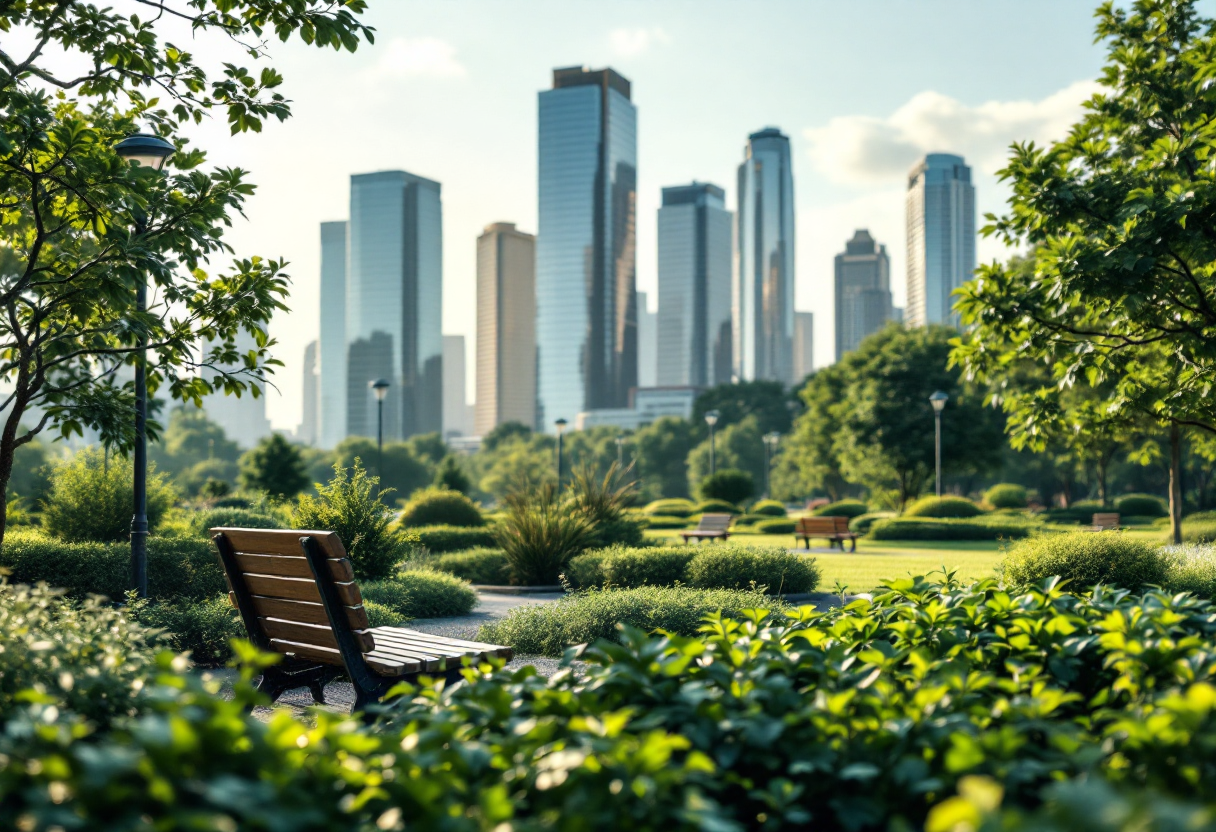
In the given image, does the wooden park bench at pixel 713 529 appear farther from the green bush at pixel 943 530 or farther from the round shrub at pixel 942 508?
the round shrub at pixel 942 508

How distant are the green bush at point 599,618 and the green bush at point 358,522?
3.31m

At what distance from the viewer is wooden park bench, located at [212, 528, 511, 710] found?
14.4 feet

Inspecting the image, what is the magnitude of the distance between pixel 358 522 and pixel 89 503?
12.7 feet

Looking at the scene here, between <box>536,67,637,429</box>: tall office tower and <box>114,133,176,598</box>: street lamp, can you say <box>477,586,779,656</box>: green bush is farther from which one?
<box>536,67,637,429</box>: tall office tower

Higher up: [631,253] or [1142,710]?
[631,253]

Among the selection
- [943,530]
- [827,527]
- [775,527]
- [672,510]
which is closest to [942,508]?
[943,530]

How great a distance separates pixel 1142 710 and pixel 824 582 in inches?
440

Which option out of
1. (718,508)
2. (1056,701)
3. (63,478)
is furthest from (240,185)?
(718,508)

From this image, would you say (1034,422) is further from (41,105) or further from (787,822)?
(41,105)

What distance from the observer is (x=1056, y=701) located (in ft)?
7.59

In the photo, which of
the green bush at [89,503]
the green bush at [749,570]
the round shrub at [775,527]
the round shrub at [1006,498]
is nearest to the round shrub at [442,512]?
the green bush at [89,503]

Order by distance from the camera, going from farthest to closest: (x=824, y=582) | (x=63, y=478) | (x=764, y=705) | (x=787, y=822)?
1. (x=824, y=582)
2. (x=63, y=478)
3. (x=764, y=705)
4. (x=787, y=822)

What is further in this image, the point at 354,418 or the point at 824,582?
the point at 354,418

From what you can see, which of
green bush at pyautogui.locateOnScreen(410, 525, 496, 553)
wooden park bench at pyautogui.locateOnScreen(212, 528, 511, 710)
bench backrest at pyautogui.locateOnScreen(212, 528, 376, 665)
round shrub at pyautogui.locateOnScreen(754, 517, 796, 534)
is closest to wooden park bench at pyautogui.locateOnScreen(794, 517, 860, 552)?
green bush at pyautogui.locateOnScreen(410, 525, 496, 553)
